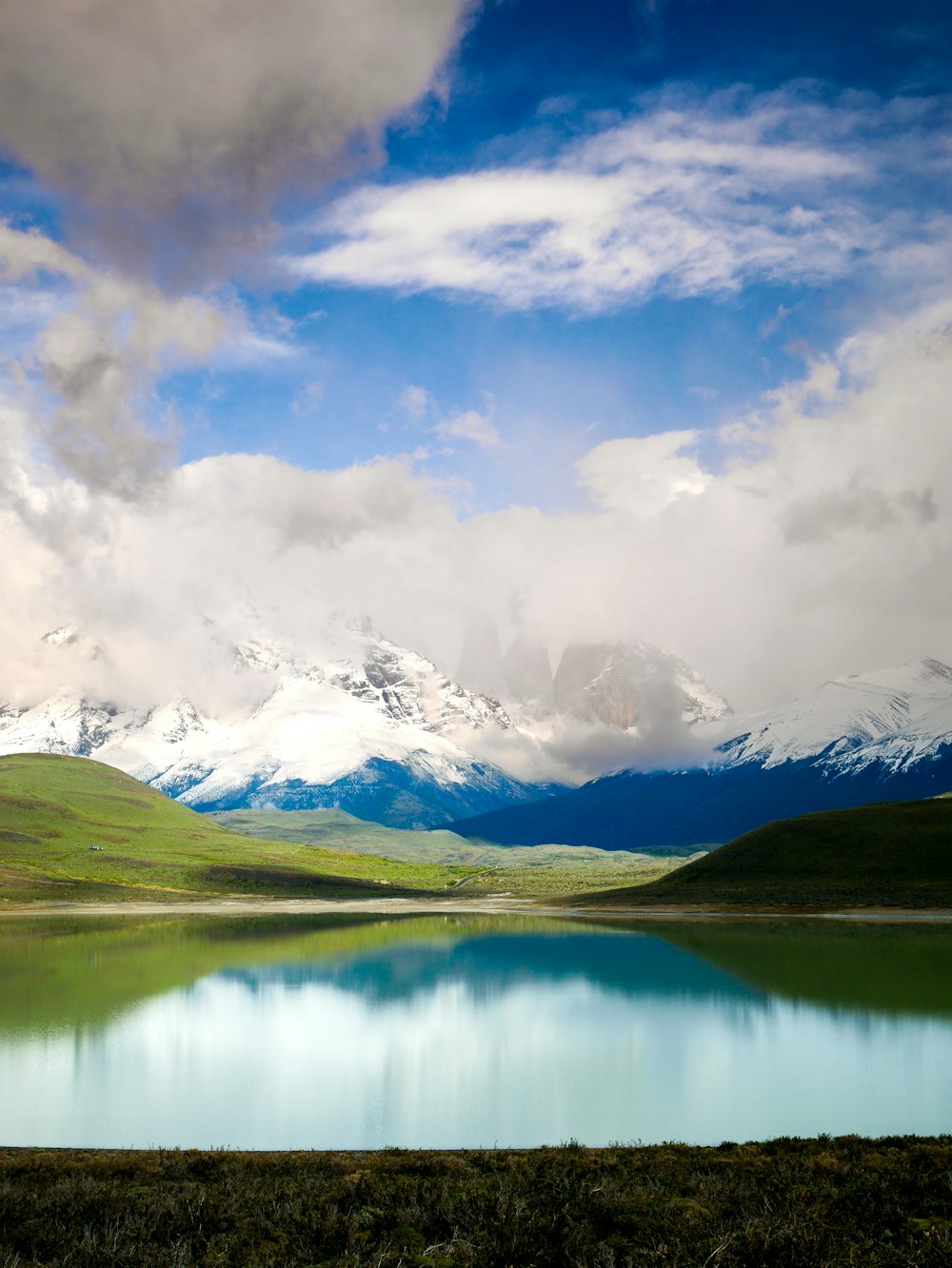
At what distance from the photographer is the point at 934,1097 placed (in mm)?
31641

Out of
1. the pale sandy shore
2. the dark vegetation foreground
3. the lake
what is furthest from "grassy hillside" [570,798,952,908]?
the dark vegetation foreground

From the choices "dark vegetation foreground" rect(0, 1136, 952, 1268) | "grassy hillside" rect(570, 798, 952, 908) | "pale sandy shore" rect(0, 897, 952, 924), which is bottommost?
"pale sandy shore" rect(0, 897, 952, 924)

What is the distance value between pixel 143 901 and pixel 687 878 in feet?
319

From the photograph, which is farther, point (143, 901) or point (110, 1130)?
point (143, 901)

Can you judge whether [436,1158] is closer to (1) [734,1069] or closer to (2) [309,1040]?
(1) [734,1069]

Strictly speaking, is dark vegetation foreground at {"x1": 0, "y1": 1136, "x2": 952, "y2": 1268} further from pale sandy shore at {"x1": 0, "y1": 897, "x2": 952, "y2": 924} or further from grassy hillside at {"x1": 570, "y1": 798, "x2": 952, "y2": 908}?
grassy hillside at {"x1": 570, "y1": 798, "x2": 952, "y2": 908}

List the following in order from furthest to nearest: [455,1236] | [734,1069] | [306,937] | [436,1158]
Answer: [306,937]
[734,1069]
[436,1158]
[455,1236]

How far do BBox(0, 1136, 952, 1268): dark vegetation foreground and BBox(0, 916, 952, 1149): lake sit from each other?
4482 mm

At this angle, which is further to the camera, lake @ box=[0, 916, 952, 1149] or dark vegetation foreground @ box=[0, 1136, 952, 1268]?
lake @ box=[0, 916, 952, 1149]

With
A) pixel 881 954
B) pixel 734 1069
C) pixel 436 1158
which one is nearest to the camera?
pixel 436 1158

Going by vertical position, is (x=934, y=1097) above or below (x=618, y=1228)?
below

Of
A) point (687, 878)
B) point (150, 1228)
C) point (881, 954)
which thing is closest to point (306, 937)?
point (881, 954)

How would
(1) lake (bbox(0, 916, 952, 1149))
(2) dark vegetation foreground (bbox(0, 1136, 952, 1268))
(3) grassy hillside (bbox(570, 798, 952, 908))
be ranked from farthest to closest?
(3) grassy hillside (bbox(570, 798, 952, 908)), (1) lake (bbox(0, 916, 952, 1149)), (2) dark vegetation foreground (bbox(0, 1136, 952, 1268))

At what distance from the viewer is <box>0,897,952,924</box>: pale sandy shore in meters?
113
